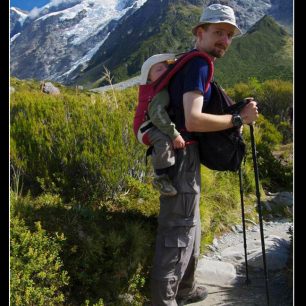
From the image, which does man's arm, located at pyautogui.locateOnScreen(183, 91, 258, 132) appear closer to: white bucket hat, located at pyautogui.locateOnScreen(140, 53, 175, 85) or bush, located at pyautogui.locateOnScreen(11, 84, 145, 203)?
white bucket hat, located at pyautogui.locateOnScreen(140, 53, 175, 85)

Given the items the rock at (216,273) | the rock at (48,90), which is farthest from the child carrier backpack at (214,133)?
the rock at (48,90)

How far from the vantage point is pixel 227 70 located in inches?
5276

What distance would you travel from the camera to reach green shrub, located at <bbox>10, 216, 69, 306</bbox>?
8.82ft

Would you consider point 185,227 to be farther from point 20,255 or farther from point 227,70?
point 227,70

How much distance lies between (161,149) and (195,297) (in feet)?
5.25

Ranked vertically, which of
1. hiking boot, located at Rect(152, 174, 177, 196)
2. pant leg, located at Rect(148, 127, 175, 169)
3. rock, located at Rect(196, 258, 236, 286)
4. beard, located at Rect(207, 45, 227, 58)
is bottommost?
rock, located at Rect(196, 258, 236, 286)

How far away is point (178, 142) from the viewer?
117 inches

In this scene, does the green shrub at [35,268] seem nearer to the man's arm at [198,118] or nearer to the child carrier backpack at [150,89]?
the child carrier backpack at [150,89]

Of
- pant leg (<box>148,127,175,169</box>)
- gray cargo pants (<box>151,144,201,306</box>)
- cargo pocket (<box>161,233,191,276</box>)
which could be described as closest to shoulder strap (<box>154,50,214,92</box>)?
pant leg (<box>148,127,175,169</box>)

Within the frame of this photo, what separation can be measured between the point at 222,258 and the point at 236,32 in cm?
297

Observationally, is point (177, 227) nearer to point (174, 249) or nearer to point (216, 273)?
point (174, 249)

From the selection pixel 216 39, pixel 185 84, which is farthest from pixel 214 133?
pixel 216 39

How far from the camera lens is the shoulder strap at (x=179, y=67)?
282 centimetres

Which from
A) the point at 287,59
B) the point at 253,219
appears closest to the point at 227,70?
the point at 287,59
